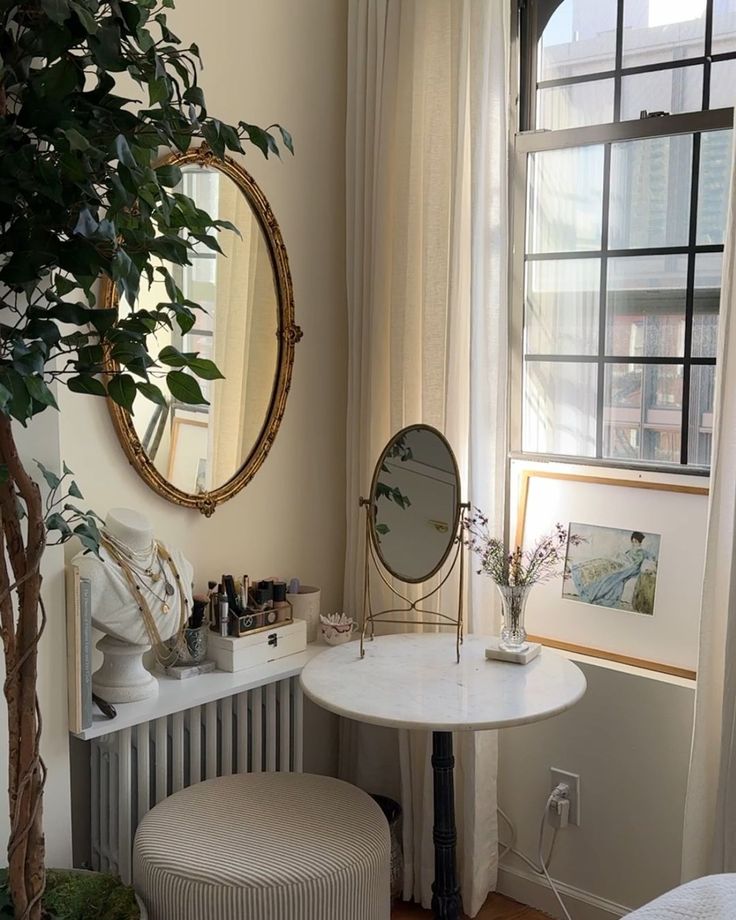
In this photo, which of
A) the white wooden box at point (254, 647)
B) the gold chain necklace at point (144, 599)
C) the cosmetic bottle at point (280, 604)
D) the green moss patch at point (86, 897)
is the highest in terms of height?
the gold chain necklace at point (144, 599)

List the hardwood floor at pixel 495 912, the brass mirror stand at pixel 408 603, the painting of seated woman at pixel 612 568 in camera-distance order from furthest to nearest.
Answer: the hardwood floor at pixel 495 912 → the painting of seated woman at pixel 612 568 → the brass mirror stand at pixel 408 603

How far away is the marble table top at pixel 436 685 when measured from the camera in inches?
75.8

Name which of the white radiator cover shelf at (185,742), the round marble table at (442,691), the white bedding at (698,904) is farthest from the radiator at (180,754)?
the white bedding at (698,904)

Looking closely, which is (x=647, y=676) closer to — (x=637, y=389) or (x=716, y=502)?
(x=716, y=502)

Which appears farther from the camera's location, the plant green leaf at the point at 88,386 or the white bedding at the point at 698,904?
the plant green leaf at the point at 88,386

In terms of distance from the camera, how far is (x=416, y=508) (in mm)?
2336

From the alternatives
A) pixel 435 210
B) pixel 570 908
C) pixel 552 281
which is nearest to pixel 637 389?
pixel 552 281

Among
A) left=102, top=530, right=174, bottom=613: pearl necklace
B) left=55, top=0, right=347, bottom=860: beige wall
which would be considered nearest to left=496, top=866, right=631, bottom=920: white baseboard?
left=55, top=0, right=347, bottom=860: beige wall

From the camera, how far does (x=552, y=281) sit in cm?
257

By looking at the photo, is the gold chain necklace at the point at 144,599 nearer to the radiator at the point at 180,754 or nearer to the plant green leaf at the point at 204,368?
the radiator at the point at 180,754

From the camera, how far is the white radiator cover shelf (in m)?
2.14

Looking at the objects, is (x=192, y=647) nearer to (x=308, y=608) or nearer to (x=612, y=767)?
(x=308, y=608)

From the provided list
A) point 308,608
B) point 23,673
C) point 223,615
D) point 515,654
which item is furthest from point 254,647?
point 23,673

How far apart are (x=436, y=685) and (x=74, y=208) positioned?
1210mm
